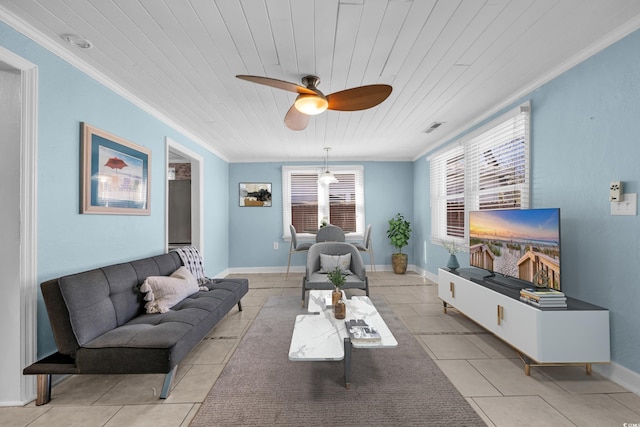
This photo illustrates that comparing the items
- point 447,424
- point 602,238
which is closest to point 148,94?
point 447,424

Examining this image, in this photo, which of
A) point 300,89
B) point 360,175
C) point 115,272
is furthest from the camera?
point 360,175

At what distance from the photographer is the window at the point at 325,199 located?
619cm

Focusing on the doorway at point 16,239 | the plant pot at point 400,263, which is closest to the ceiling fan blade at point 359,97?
the doorway at point 16,239

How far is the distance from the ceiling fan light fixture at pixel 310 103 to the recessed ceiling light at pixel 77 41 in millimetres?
1489

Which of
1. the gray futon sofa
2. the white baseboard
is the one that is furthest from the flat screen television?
the gray futon sofa

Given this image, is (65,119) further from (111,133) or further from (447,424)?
(447,424)

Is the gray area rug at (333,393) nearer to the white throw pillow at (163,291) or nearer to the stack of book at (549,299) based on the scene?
the white throw pillow at (163,291)

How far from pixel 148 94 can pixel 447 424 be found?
3.62 meters

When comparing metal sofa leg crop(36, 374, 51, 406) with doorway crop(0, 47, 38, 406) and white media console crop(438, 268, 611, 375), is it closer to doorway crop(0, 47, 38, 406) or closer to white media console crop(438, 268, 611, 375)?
doorway crop(0, 47, 38, 406)

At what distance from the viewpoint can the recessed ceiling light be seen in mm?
1942

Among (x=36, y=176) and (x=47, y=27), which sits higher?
(x=47, y=27)

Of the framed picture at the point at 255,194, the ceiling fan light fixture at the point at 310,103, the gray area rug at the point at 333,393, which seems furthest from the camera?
the framed picture at the point at 255,194

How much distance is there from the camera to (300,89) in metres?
2.08

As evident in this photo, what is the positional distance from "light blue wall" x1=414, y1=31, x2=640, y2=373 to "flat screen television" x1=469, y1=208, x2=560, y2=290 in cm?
27
